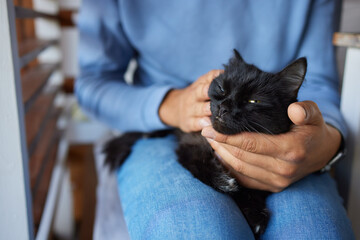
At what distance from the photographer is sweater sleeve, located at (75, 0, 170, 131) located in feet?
3.18

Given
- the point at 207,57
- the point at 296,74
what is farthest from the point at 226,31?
the point at 296,74

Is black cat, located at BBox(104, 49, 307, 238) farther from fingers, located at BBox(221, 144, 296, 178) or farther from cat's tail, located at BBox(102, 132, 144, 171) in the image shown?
cat's tail, located at BBox(102, 132, 144, 171)

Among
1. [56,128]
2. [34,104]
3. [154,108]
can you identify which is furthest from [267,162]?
[56,128]

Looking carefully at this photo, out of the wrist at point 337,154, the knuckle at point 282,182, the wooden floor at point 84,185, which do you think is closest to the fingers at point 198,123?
the knuckle at point 282,182

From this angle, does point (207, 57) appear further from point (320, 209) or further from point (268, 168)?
point (320, 209)

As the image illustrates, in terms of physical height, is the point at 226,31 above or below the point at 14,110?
above

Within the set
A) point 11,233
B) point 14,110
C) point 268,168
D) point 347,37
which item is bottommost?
point 11,233

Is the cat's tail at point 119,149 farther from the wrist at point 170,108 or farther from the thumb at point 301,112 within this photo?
the thumb at point 301,112

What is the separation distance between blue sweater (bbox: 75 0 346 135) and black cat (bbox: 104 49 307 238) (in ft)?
0.75

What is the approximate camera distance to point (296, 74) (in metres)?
0.61

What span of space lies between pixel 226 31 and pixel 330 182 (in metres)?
0.56

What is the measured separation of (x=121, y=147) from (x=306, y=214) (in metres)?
0.60

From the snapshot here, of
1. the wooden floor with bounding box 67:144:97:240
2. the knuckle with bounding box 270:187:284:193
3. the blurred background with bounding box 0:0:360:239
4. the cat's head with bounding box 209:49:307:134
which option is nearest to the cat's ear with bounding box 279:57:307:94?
the cat's head with bounding box 209:49:307:134

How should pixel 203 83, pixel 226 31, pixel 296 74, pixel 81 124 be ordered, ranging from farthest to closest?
pixel 81 124
pixel 226 31
pixel 203 83
pixel 296 74
